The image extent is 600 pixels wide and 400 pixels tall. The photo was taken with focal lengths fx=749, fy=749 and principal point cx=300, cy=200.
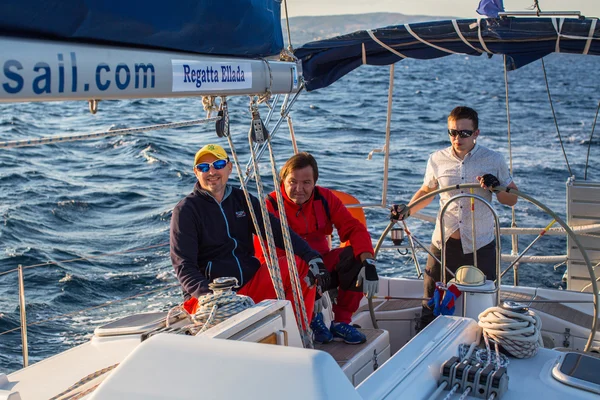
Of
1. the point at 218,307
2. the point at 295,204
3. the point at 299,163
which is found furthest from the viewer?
the point at 295,204

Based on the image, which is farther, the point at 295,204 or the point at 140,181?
the point at 140,181

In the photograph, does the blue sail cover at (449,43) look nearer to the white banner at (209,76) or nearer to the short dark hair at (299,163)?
the short dark hair at (299,163)

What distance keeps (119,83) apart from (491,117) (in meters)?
21.0

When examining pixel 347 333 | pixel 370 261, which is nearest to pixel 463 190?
pixel 370 261

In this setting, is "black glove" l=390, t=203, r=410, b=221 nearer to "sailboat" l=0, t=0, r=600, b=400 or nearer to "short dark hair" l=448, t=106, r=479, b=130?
"sailboat" l=0, t=0, r=600, b=400

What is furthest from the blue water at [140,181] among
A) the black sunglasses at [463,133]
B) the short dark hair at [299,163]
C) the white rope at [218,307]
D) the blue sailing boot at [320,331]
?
the black sunglasses at [463,133]

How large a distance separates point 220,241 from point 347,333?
0.69 metres

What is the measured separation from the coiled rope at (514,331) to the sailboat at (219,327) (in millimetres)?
40

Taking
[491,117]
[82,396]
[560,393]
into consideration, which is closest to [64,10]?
[82,396]

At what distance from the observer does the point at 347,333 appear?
329cm

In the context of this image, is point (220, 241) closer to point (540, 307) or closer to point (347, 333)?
point (347, 333)

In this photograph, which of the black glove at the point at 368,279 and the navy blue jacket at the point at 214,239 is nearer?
the navy blue jacket at the point at 214,239

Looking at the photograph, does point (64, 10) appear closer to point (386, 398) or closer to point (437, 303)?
point (386, 398)

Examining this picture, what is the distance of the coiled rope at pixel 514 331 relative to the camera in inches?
104
